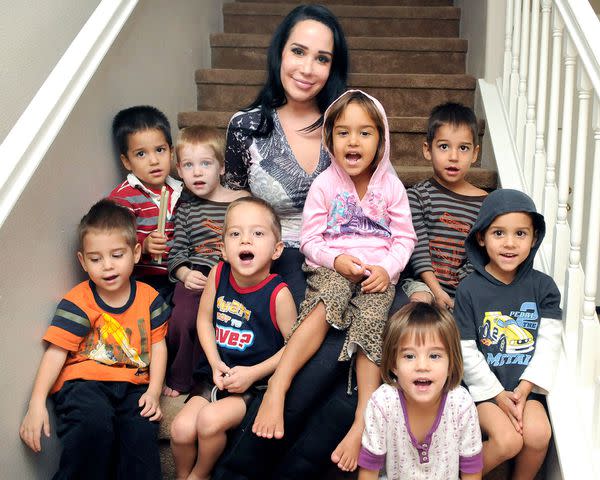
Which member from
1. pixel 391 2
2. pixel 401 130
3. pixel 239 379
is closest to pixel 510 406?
pixel 239 379

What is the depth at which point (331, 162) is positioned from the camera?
2203mm

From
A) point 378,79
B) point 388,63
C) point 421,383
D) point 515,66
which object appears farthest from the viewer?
point 388,63

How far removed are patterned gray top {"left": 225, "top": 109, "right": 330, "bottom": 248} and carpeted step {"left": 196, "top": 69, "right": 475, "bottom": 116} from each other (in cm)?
95

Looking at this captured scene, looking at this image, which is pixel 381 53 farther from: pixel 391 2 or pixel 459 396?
pixel 459 396

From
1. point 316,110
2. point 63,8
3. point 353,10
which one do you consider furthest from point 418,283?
point 353,10

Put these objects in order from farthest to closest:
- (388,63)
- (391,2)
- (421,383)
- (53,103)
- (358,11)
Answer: (391,2)
(358,11)
(388,63)
(53,103)
(421,383)

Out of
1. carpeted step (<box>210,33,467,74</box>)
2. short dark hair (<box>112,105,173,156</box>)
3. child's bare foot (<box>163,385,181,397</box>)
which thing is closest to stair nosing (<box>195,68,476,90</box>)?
carpeted step (<box>210,33,467,74</box>)

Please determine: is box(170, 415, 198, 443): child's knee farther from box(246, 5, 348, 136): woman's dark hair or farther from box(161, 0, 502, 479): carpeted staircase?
box(161, 0, 502, 479): carpeted staircase

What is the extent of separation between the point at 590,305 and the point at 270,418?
81 cm

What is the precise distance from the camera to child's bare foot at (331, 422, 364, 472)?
1703 millimetres

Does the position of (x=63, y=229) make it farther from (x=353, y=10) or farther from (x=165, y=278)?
(x=353, y=10)

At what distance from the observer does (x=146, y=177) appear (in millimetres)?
2260

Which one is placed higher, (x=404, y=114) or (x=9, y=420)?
(x=404, y=114)

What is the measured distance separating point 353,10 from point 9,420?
9.49ft
